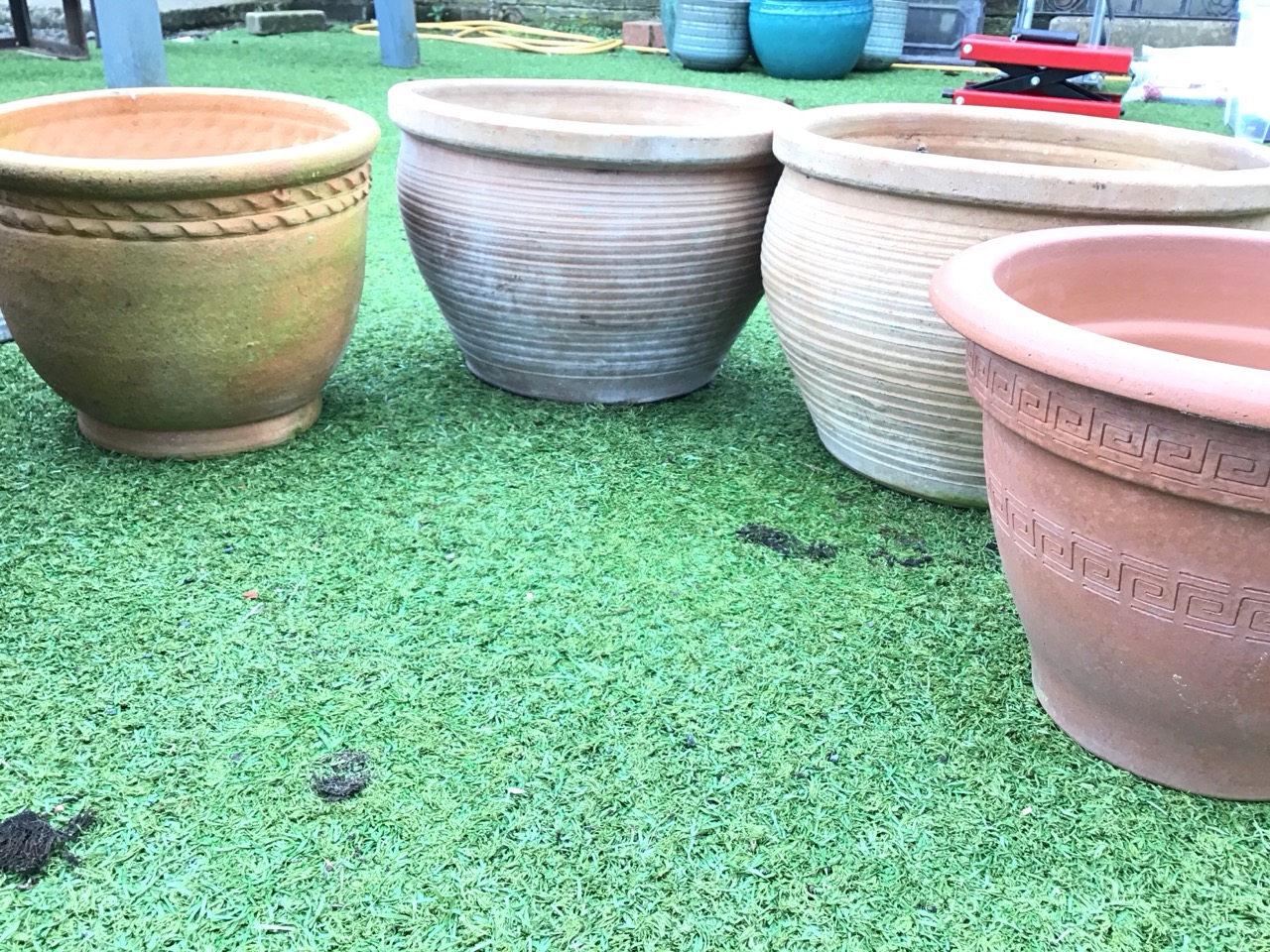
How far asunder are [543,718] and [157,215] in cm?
97

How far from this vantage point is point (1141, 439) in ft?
3.41

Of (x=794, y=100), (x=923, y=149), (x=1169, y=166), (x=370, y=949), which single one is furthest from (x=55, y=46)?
(x=370, y=949)

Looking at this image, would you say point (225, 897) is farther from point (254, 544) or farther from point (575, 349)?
point (575, 349)

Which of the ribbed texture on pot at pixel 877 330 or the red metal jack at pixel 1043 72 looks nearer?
the ribbed texture on pot at pixel 877 330

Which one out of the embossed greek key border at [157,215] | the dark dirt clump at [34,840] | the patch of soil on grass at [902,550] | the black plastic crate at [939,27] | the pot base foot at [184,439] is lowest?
the dark dirt clump at [34,840]

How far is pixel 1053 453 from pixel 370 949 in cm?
84

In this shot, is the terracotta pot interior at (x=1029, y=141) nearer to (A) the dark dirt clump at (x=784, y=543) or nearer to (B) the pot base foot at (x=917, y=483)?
(B) the pot base foot at (x=917, y=483)

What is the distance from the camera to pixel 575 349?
84.5 inches

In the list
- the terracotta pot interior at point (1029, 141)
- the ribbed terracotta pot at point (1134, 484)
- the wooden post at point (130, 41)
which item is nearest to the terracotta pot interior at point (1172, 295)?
the ribbed terracotta pot at point (1134, 484)

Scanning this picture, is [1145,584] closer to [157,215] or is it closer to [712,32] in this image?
[157,215]

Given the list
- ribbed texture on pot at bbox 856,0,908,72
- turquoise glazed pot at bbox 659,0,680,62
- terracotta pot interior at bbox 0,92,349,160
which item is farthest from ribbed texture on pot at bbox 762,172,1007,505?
ribbed texture on pot at bbox 856,0,908,72

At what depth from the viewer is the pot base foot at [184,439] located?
189 centimetres

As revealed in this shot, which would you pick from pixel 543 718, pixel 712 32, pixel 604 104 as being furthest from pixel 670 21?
pixel 543 718

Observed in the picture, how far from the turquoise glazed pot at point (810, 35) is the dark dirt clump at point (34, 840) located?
5.47 metres
